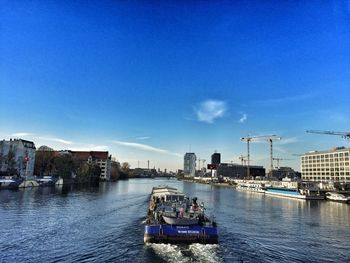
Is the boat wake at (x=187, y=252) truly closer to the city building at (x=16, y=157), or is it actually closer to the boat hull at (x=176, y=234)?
the boat hull at (x=176, y=234)

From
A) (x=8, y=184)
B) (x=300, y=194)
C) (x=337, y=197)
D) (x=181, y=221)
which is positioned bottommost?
(x=337, y=197)

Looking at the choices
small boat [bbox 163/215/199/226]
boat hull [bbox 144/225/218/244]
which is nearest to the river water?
boat hull [bbox 144/225/218/244]

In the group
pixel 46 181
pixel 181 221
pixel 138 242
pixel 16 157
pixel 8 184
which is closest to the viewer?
pixel 181 221

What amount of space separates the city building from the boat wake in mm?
125462

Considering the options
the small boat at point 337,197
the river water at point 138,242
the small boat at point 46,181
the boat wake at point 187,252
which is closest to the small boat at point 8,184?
the small boat at point 46,181

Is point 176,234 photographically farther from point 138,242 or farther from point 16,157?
point 16,157

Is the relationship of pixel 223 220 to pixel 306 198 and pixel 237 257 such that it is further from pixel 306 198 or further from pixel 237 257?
pixel 306 198

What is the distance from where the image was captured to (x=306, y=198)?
115 metres

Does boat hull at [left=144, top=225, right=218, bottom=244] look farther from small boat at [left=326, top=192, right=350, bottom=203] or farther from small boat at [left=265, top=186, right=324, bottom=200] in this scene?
small boat at [left=265, top=186, right=324, bottom=200]

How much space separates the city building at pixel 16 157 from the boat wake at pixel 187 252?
125462 mm

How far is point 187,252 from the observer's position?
29.5 metres

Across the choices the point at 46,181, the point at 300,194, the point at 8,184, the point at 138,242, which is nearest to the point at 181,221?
the point at 138,242

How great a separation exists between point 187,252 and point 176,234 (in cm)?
308

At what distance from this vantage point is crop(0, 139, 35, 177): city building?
14088 centimetres
